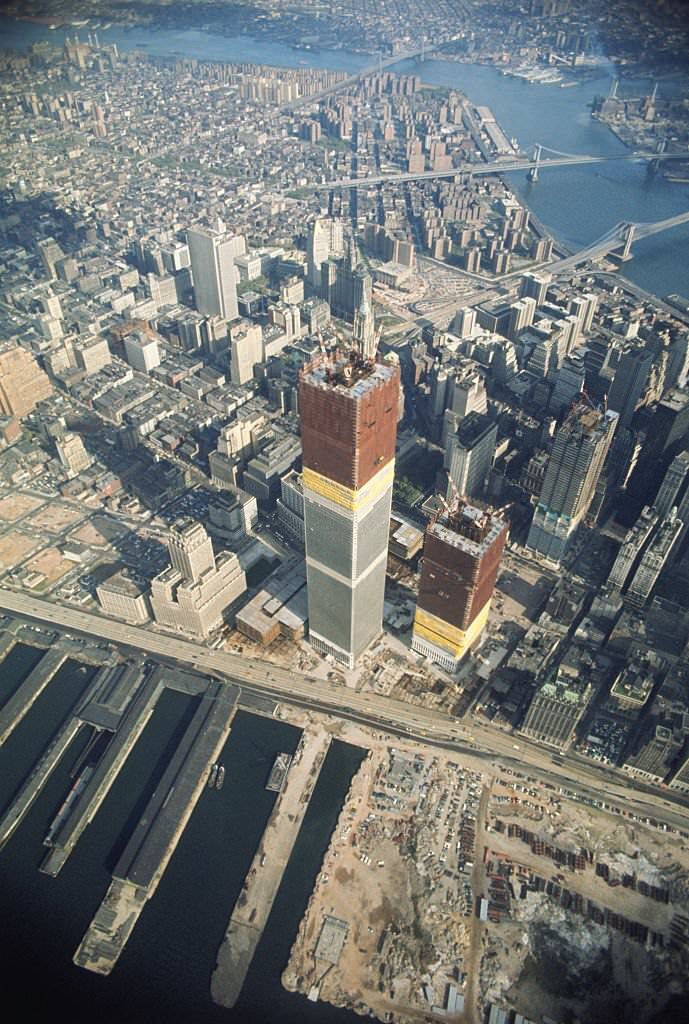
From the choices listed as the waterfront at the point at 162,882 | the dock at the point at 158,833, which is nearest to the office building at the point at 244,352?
the dock at the point at 158,833

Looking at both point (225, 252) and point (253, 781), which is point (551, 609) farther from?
point (225, 252)

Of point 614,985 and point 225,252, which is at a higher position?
point 225,252

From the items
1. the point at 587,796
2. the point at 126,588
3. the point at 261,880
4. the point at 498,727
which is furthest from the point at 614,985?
the point at 126,588

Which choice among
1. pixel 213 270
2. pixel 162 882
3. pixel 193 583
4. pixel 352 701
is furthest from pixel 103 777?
pixel 213 270

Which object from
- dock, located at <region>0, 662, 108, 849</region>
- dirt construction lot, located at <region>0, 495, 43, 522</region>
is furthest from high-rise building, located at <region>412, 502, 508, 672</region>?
dirt construction lot, located at <region>0, 495, 43, 522</region>

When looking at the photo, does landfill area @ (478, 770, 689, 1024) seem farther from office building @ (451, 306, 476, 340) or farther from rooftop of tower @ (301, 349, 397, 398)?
office building @ (451, 306, 476, 340)
